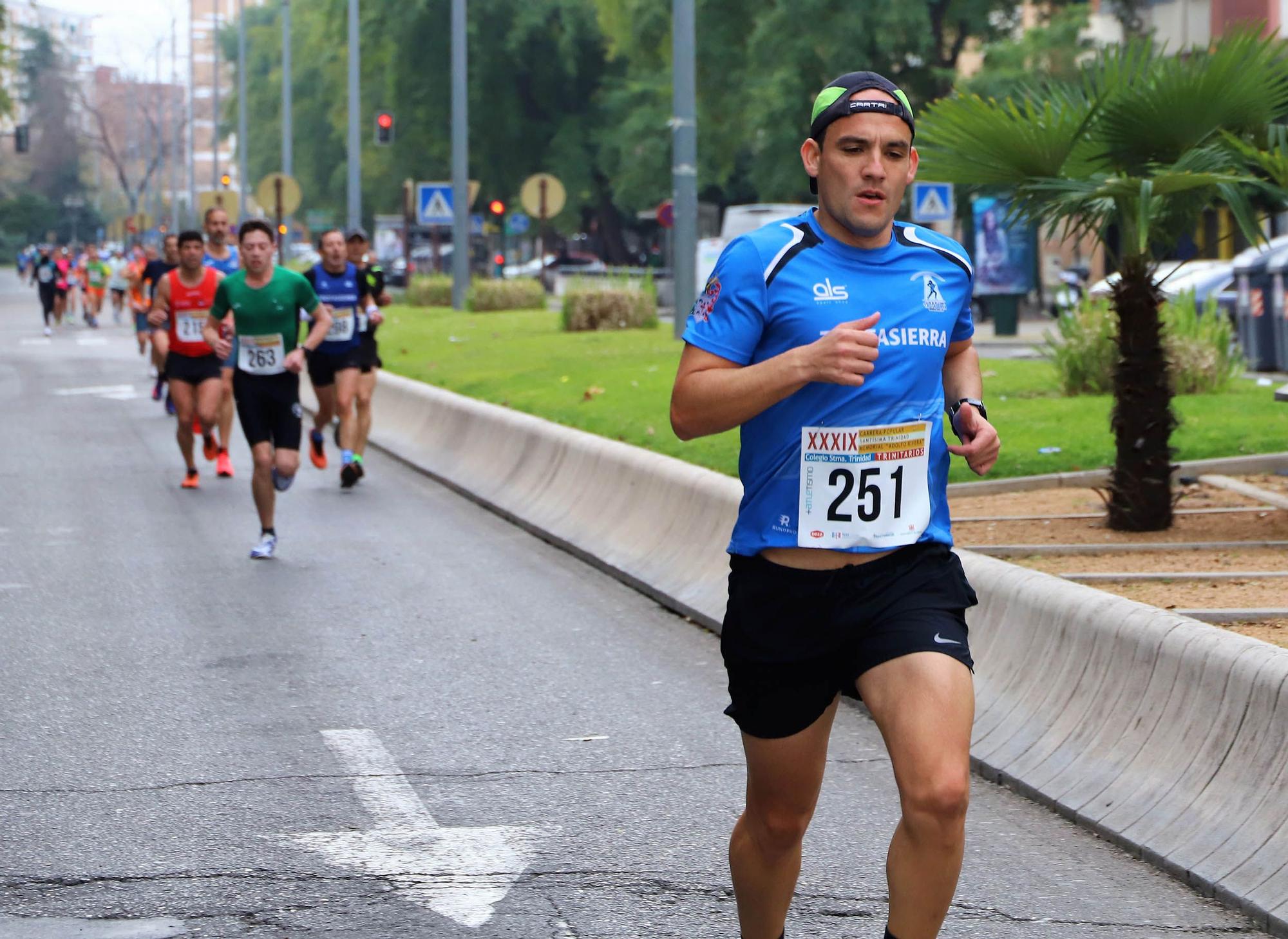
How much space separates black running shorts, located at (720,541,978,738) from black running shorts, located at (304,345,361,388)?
1206 cm

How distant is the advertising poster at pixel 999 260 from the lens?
35750 millimetres

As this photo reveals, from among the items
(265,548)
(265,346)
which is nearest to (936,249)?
(265,548)

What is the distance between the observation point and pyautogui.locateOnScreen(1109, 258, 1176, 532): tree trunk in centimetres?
1013

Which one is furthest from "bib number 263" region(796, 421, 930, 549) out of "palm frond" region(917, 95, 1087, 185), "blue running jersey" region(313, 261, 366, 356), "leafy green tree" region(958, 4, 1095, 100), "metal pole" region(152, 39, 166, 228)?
"metal pole" region(152, 39, 166, 228)

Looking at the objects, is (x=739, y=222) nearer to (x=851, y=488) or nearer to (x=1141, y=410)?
(x=1141, y=410)

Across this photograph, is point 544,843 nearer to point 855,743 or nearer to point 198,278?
point 855,743

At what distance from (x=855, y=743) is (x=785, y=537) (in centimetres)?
326

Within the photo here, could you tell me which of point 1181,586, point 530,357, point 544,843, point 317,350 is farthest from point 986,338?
point 544,843

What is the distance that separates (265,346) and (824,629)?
8.68m

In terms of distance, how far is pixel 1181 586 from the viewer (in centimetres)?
835

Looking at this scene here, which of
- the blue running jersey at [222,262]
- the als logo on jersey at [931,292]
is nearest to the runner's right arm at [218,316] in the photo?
the blue running jersey at [222,262]

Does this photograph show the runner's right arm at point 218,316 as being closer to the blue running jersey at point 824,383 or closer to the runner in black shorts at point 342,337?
the runner in black shorts at point 342,337

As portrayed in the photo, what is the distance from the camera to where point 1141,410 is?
10.2 metres

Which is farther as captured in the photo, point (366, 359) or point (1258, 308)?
point (1258, 308)
